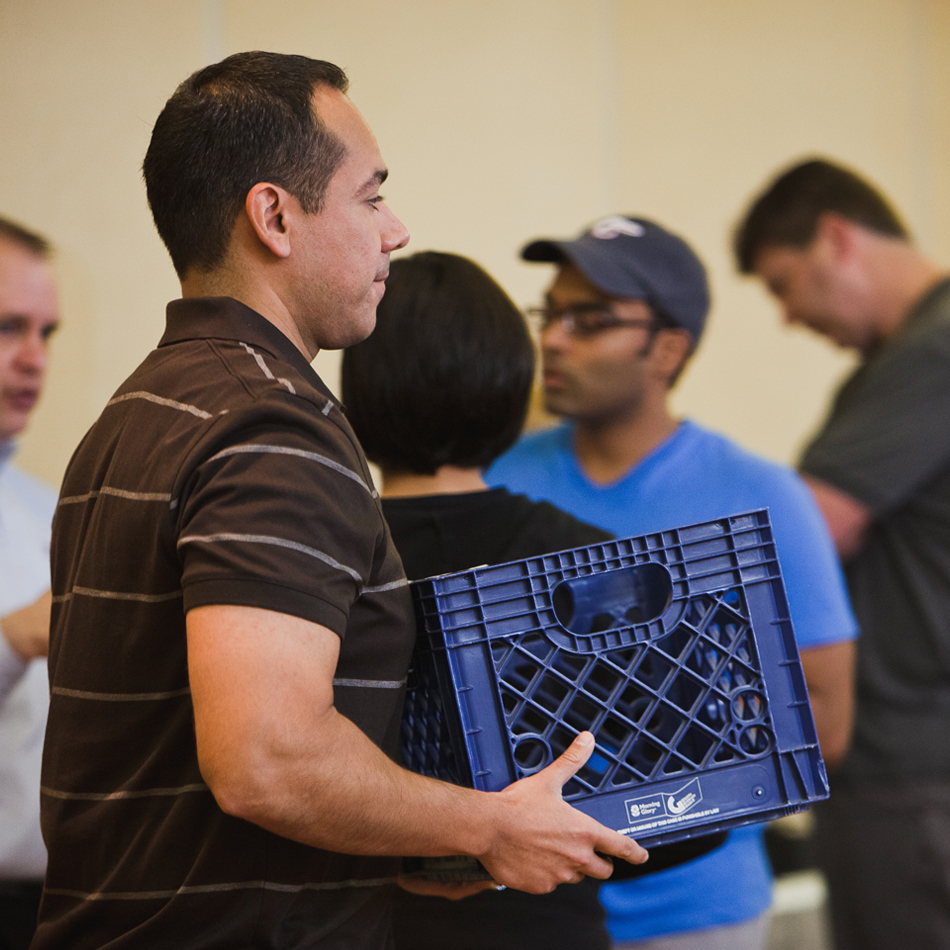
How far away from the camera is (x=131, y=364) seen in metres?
2.10

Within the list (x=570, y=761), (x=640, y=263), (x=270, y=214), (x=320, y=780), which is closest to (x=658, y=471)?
(x=640, y=263)

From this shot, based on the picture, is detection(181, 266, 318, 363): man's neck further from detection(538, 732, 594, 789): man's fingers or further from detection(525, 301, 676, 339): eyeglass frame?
detection(525, 301, 676, 339): eyeglass frame

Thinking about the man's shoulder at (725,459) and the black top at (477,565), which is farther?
the man's shoulder at (725,459)

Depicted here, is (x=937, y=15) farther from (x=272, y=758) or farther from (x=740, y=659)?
(x=272, y=758)

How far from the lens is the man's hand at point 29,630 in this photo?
1.45 metres

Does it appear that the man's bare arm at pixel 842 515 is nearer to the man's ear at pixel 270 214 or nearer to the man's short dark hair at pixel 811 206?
the man's short dark hair at pixel 811 206

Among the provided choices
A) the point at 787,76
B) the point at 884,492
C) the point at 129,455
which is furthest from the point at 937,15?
the point at 129,455

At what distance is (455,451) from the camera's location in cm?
141

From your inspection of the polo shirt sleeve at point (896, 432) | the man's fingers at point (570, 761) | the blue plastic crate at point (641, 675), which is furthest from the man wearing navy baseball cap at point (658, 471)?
the man's fingers at point (570, 761)

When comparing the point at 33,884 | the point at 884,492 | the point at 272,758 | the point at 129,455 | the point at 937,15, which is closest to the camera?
the point at 272,758

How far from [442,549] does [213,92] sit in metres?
0.61

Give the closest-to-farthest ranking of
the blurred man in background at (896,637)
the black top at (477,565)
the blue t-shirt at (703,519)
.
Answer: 1. the black top at (477,565)
2. the blue t-shirt at (703,519)
3. the blurred man in background at (896,637)

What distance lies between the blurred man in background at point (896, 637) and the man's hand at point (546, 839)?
1.49 metres

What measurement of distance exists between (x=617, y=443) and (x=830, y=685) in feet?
2.02
